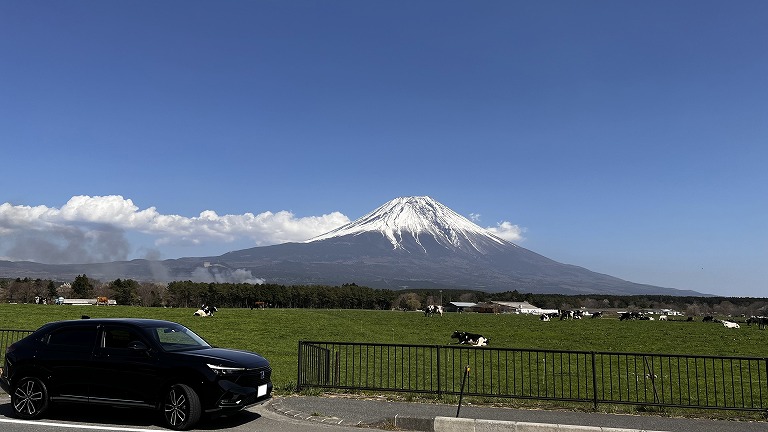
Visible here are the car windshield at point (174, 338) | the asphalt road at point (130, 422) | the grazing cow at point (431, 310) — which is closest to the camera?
the asphalt road at point (130, 422)

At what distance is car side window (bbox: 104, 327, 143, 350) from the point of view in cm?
1042

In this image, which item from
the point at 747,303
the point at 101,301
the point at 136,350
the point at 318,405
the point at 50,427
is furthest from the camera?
the point at 747,303

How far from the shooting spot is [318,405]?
11.4 meters

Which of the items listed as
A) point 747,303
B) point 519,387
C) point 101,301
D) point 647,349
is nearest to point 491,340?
point 647,349

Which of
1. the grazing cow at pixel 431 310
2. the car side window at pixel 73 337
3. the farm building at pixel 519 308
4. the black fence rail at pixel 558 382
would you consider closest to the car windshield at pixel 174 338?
the car side window at pixel 73 337

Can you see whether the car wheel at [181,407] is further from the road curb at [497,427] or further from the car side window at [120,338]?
the road curb at [497,427]

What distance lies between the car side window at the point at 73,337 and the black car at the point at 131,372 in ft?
0.05

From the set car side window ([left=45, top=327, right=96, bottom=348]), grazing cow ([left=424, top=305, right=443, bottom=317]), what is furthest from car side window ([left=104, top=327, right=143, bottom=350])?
grazing cow ([left=424, top=305, right=443, bottom=317])

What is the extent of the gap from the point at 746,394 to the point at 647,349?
15.2 meters

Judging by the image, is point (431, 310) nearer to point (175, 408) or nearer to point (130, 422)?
point (130, 422)

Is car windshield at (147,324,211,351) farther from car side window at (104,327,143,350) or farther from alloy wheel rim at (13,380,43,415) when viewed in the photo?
alloy wheel rim at (13,380,43,415)

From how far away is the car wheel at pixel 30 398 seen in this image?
10.3 meters

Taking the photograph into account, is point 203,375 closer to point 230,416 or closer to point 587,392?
point 230,416

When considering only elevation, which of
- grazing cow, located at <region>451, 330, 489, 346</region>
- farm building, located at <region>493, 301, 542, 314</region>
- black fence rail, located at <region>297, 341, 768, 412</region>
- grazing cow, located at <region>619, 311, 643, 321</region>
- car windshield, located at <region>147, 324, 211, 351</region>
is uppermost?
car windshield, located at <region>147, 324, 211, 351</region>
